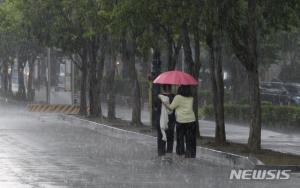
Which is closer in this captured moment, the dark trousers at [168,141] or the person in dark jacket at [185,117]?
the person in dark jacket at [185,117]

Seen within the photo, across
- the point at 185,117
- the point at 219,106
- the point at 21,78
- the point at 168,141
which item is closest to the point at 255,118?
the point at 185,117

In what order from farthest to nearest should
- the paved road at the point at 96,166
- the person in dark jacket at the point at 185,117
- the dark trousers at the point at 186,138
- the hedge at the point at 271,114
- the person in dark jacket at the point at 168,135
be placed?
the hedge at the point at 271,114 < the person in dark jacket at the point at 168,135 < the dark trousers at the point at 186,138 < the person in dark jacket at the point at 185,117 < the paved road at the point at 96,166

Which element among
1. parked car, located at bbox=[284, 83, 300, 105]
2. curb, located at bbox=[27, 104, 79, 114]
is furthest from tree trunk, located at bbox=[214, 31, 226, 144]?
parked car, located at bbox=[284, 83, 300, 105]

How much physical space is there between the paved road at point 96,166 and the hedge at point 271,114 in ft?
28.2

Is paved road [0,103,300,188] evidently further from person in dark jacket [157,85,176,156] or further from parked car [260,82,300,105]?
parked car [260,82,300,105]

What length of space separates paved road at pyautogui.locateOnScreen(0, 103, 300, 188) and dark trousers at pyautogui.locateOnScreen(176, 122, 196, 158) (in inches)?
8.8

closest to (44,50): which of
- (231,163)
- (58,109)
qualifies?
(58,109)

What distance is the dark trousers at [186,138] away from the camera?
19.9 metres

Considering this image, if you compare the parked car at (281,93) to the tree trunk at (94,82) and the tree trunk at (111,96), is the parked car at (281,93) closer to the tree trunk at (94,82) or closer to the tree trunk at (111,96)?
the tree trunk at (94,82)

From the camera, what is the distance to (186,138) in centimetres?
2005

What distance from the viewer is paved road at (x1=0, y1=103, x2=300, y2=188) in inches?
614

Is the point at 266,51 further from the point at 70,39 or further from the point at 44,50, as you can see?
the point at 44,50

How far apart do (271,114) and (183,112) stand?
1671 cm

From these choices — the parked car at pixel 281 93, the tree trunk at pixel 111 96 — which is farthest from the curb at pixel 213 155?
the parked car at pixel 281 93
